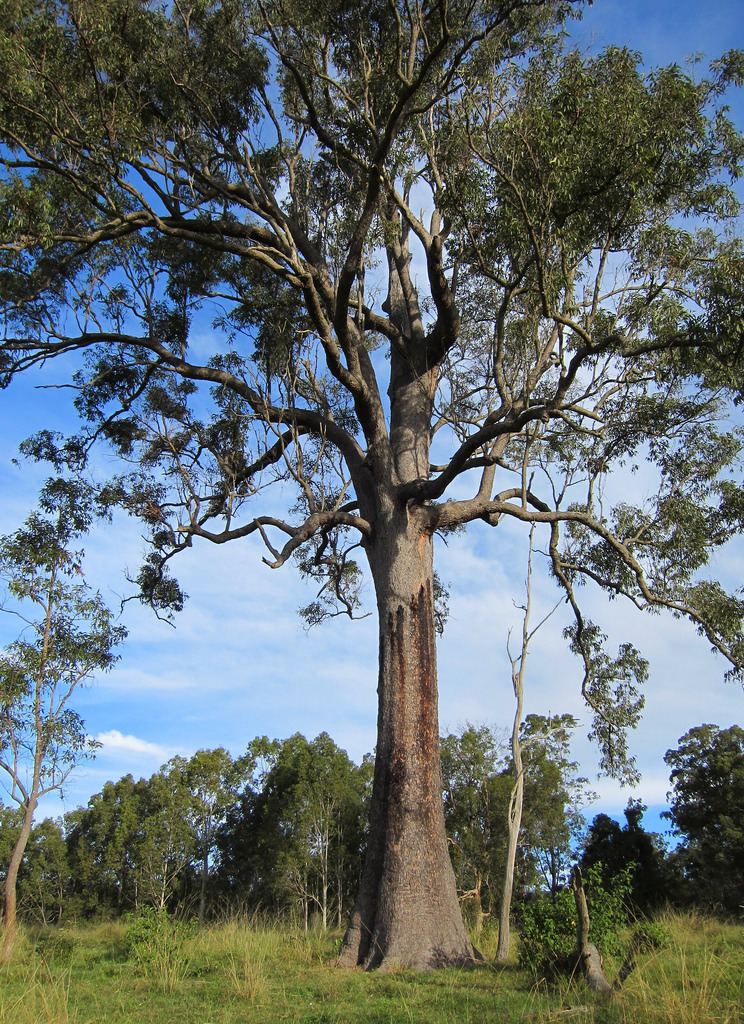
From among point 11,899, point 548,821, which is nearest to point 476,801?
point 548,821

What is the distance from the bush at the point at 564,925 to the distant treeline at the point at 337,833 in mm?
13340

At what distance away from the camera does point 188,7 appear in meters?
9.25

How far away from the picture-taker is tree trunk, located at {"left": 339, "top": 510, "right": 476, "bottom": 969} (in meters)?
6.67

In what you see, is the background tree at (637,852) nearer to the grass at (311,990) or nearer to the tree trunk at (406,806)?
the grass at (311,990)

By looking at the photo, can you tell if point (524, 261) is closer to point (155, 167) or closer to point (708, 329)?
point (708, 329)

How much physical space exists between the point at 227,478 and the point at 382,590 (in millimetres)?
2696

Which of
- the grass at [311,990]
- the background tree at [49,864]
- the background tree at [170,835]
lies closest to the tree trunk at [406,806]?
the grass at [311,990]

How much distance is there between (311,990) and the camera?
557 centimetres

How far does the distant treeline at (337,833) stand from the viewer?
20.8m

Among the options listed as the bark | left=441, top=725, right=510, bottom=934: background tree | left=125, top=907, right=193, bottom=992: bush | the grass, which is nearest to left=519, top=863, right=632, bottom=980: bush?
the grass

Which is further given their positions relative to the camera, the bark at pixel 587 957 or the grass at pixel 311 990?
the bark at pixel 587 957

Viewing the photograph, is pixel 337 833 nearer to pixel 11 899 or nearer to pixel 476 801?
pixel 476 801

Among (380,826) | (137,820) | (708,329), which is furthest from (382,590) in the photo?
(137,820)

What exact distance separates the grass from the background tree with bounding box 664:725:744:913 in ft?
43.9
